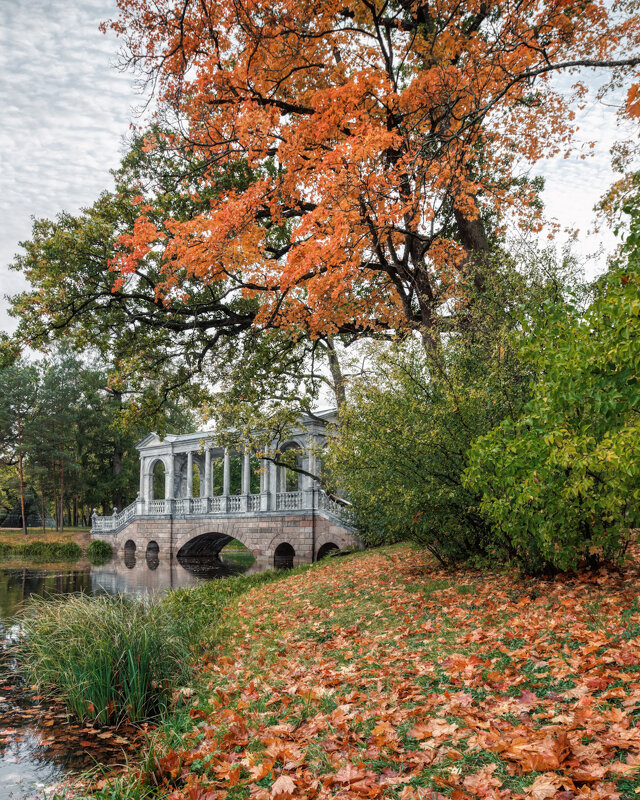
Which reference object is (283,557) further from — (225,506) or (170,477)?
(170,477)

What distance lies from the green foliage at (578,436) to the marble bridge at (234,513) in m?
10.4

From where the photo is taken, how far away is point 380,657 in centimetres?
496

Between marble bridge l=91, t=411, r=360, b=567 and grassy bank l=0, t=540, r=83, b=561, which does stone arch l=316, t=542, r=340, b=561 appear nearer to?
marble bridge l=91, t=411, r=360, b=567

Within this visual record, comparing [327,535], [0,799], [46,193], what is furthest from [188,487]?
[0,799]

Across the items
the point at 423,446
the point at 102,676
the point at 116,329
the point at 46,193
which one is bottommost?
the point at 102,676

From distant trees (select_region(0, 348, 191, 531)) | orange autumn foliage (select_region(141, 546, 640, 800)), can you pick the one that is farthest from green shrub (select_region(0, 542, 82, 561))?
orange autumn foliage (select_region(141, 546, 640, 800))

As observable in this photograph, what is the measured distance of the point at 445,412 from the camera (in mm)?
7609

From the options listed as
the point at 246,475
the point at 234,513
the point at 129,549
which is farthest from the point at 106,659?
the point at 129,549

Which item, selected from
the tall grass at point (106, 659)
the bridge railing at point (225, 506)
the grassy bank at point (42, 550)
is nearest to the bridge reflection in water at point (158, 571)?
the bridge railing at point (225, 506)

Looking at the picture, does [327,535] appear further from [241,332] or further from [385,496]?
[385,496]

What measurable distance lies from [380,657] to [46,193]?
378 inches

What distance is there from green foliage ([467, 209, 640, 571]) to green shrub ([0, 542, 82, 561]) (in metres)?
30.3

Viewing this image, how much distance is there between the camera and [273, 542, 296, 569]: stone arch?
2436cm

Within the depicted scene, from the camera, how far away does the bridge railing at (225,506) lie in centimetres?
2262
